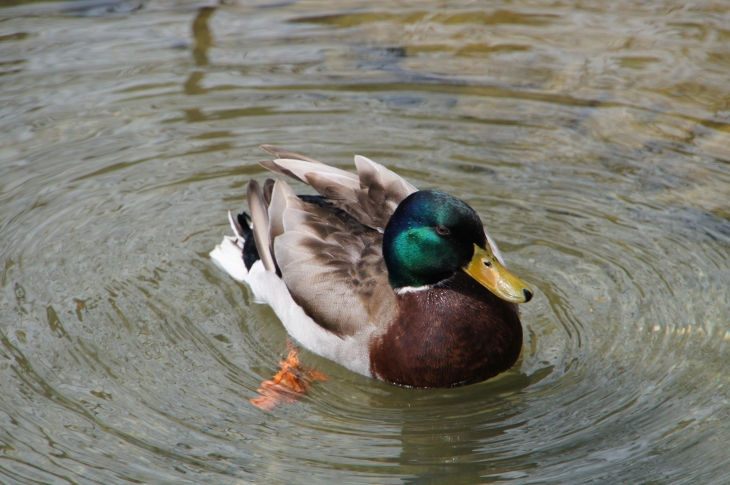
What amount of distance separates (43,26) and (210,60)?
1835mm

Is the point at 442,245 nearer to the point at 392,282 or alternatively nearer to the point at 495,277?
the point at 495,277

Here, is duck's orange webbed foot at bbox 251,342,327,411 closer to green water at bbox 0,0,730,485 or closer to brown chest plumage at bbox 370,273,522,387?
green water at bbox 0,0,730,485

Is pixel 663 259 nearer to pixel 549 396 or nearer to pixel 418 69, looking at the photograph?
pixel 549 396

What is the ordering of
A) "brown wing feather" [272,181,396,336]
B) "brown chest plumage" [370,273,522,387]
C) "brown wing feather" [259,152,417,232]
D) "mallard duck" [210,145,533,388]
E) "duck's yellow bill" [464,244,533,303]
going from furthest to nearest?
"brown wing feather" [259,152,417,232], "brown wing feather" [272,181,396,336], "brown chest plumage" [370,273,522,387], "mallard duck" [210,145,533,388], "duck's yellow bill" [464,244,533,303]

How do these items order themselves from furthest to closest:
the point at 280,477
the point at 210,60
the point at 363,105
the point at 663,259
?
the point at 210,60 → the point at 363,105 → the point at 663,259 → the point at 280,477

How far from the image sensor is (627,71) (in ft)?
27.0

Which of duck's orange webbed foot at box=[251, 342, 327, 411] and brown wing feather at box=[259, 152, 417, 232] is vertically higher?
brown wing feather at box=[259, 152, 417, 232]

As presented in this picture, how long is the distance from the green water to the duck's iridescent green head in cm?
69

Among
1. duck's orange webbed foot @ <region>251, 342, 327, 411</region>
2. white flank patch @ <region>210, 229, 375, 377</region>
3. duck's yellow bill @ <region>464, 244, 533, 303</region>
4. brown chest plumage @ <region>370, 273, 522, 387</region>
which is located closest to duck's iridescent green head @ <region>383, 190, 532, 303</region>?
duck's yellow bill @ <region>464, 244, 533, 303</region>

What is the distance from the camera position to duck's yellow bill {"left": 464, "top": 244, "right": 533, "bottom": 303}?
4777mm

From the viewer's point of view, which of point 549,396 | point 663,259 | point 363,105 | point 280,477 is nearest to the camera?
point 280,477

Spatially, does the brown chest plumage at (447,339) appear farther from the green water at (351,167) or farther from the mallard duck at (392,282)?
the green water at (351,167)

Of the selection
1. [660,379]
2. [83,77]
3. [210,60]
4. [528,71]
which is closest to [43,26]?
[83,77]

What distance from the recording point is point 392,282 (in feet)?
17.3
